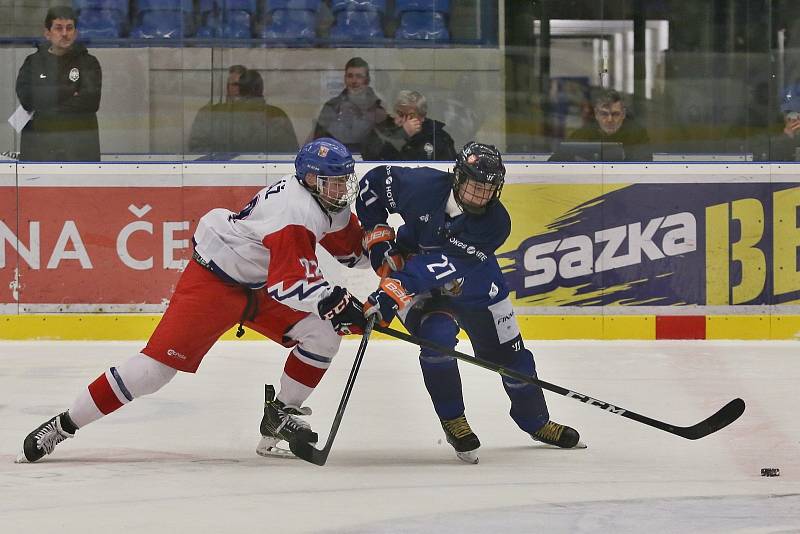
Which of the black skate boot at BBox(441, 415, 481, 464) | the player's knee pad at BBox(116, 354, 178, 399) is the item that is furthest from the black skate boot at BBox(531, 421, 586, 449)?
the player's knee pad at BBox(116, 354, 178, 399)

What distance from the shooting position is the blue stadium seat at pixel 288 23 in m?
6.88

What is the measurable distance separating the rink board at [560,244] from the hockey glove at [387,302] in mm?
2745

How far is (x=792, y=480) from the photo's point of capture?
3871mm

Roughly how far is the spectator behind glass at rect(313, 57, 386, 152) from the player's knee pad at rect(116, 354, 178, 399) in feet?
9.64

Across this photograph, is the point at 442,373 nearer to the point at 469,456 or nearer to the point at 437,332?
the point at 437,332

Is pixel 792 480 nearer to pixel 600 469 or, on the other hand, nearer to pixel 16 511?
pixel 600 469

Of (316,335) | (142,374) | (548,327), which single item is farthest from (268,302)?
(548,327)

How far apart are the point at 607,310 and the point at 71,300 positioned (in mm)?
2487

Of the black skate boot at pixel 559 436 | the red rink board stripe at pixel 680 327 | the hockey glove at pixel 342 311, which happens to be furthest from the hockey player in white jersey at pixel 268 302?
the red rink board stripe at pixel 680 327

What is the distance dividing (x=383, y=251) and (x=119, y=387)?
87 cm

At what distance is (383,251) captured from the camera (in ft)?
14.1

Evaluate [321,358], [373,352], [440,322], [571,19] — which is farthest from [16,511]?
[571,19]

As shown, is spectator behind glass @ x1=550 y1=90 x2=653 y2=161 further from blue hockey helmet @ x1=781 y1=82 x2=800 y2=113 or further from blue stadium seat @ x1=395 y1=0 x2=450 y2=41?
blue stadium seat @ x1=395 y1=0 x2=450 y2=41

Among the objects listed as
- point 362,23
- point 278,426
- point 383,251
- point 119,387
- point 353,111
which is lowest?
point 278,426
